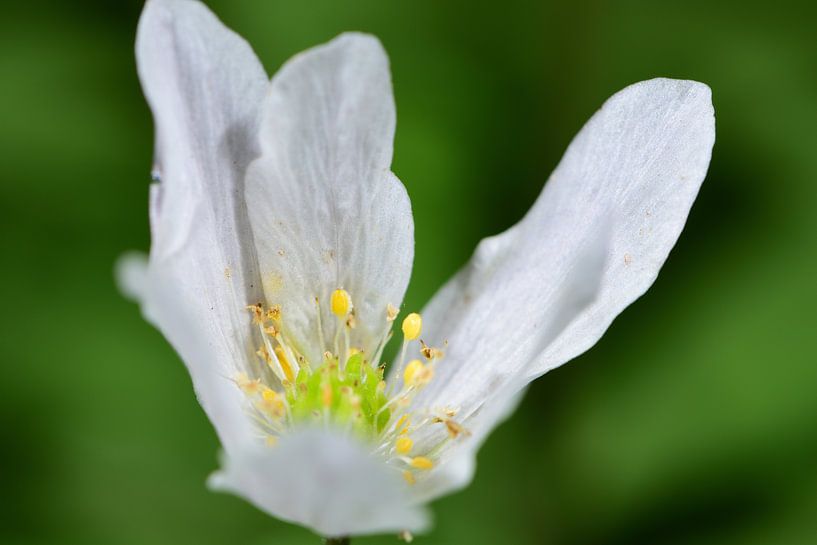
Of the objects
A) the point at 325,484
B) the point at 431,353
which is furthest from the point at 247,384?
the point at 325,484

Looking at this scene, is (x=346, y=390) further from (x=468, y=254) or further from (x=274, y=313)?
(x=468, y=254)

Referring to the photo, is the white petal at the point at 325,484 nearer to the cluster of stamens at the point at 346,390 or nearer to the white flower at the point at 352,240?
the white flower at the point at 352,240

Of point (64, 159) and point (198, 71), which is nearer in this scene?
point (198, 71)

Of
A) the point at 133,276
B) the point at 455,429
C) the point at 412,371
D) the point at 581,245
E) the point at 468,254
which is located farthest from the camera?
the point at 468,254

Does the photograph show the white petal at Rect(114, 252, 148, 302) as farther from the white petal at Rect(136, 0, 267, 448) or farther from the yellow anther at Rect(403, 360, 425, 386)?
the yellow anther at Rect(403, 360, 425, 386)

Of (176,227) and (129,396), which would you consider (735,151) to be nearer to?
(129,396)

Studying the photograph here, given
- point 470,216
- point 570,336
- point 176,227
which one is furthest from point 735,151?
point 176,227

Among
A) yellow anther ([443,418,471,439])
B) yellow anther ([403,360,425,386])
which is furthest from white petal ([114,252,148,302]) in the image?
yellow anther ([403,360,425,386])
